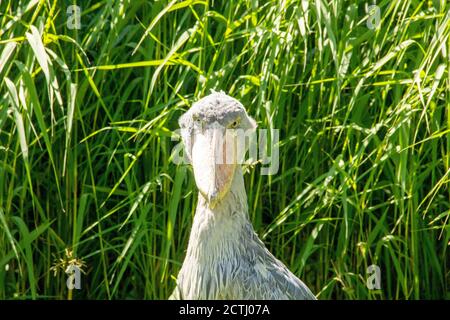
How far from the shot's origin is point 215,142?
341 centimetres

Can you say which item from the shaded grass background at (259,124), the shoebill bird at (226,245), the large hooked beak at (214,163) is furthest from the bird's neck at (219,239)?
the shaded grass background at (259,124)

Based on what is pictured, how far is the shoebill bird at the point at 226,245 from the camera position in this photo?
3.48 metres

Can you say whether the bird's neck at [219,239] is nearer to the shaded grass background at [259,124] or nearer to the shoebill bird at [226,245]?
the shoebill bird at [226,245]

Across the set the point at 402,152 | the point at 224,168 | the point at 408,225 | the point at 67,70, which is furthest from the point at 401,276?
the point at 67,70

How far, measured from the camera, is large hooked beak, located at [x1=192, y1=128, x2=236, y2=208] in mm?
3381

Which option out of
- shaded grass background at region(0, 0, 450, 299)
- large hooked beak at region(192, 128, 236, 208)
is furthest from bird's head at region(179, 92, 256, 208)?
shaded grass background at region(0, 0, 450, 299)

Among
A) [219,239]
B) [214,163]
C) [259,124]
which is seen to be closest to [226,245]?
[219,239]

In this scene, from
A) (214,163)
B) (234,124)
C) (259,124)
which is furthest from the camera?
(259,124)

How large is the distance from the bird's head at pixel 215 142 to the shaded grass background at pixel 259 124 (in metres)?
0.47

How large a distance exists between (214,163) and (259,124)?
766 millimetres

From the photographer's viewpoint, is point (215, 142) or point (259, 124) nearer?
point (215, 142)

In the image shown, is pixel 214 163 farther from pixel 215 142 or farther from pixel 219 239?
pixel 219 239

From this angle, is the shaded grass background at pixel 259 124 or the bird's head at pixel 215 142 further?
the shaded grass background at pixel 259 124

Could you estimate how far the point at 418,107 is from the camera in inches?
163
